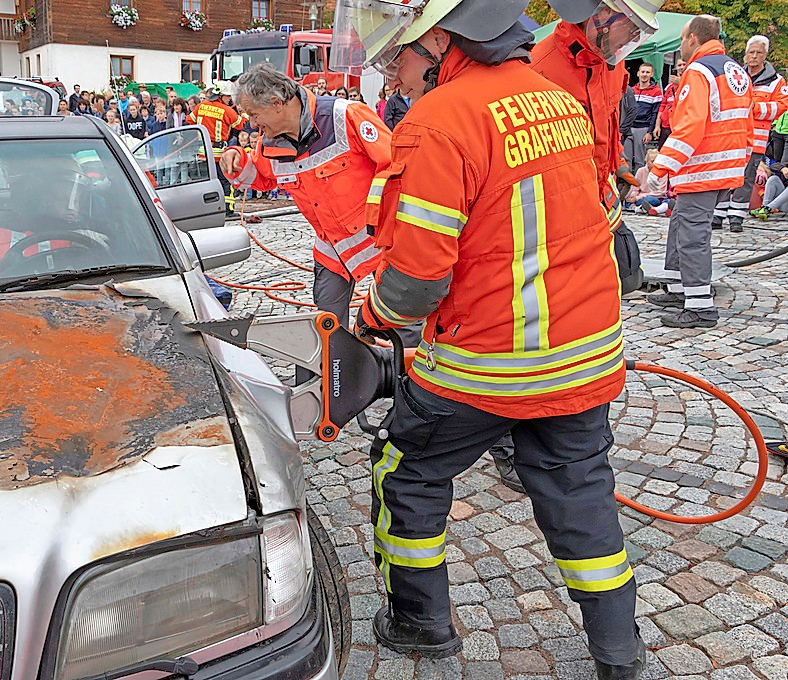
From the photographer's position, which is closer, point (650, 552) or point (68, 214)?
point (68, 214)

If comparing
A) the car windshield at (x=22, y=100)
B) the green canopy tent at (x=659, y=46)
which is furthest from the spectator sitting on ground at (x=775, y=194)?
the car windshield at (x=22, y=100)

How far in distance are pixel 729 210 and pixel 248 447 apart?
371 inches

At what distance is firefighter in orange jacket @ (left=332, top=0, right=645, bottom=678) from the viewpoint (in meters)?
1.99

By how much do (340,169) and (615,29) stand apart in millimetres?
1452

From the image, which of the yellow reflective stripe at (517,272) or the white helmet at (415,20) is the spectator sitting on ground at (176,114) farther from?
the yellow reflective stripe at (517,272)

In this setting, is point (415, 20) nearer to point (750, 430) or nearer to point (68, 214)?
point (68, 214)

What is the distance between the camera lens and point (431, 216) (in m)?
1.96

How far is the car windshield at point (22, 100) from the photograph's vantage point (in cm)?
530

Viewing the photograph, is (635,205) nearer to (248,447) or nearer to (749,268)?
(749,268)

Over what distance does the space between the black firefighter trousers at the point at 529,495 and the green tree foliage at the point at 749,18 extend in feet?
90.3

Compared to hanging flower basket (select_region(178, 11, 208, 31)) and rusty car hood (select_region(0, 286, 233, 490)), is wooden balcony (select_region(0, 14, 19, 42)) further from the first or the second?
rusty car hood (select_region(0, 286, 233, 490))

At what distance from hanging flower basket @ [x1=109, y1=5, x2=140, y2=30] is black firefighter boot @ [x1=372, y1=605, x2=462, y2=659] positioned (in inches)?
1499

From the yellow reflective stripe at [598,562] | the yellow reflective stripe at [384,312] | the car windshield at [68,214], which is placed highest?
the car windshield at [68,214]

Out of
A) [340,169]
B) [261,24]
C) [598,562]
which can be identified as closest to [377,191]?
[598,562]
